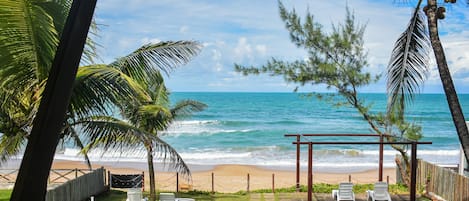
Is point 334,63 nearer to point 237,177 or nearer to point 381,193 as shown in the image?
point 381,193

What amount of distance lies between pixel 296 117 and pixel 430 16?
131 ft

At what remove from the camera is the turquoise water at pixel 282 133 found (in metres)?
25.0

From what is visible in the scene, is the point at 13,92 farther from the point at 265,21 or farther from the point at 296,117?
the point at 265,21

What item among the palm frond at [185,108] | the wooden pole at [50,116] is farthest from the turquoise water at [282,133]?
the wooden pole at [50,116]

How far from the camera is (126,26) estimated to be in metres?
51.8

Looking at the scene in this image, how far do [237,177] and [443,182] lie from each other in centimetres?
1000

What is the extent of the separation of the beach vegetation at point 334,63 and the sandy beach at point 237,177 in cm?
435

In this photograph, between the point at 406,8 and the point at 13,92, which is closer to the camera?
the point at 13,92

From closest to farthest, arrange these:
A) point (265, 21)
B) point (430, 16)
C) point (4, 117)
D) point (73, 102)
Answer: point (73, 102) → point (430, 16) → point (4, 117) → point (265, 21)

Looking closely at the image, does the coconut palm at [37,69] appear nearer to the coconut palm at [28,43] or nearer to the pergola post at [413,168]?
the coconut palm at [28,43]

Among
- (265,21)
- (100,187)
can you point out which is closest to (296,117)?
(265,21)

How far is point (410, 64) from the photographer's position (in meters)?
5.00

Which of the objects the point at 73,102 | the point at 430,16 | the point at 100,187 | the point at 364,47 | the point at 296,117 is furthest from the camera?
the point at 296,117

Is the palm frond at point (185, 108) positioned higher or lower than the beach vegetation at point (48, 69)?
lower
